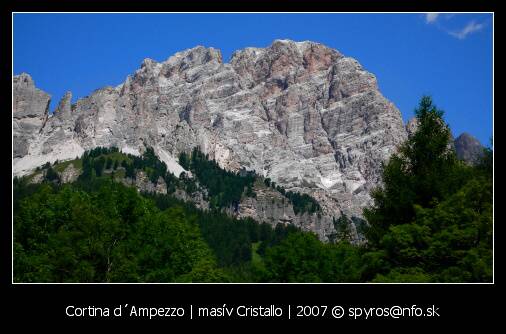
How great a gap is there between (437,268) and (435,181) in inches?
321

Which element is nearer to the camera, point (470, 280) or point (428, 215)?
point (470, 280)

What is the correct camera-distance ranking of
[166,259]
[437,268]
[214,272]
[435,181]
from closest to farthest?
[437,268] < [435,181] < [214,272] < [166,259]

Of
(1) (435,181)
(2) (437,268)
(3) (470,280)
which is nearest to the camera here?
(3) (470,280)

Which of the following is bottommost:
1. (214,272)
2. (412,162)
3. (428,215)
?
(214,272)

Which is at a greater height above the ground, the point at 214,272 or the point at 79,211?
the point at 79,211

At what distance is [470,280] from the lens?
32031mm

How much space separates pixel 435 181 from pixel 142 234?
71.0 feet

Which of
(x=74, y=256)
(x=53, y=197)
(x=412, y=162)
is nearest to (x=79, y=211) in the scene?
(x=74, y=256)

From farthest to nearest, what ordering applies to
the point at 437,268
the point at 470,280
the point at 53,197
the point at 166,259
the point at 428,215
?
the point at 53,197
the point at 166,259
the point at 428,215
the point at 437,268
the point at 470,280

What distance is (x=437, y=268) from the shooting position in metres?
35.9

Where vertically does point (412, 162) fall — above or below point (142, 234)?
above

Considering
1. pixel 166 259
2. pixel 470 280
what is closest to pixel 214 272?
pixel 166 259
